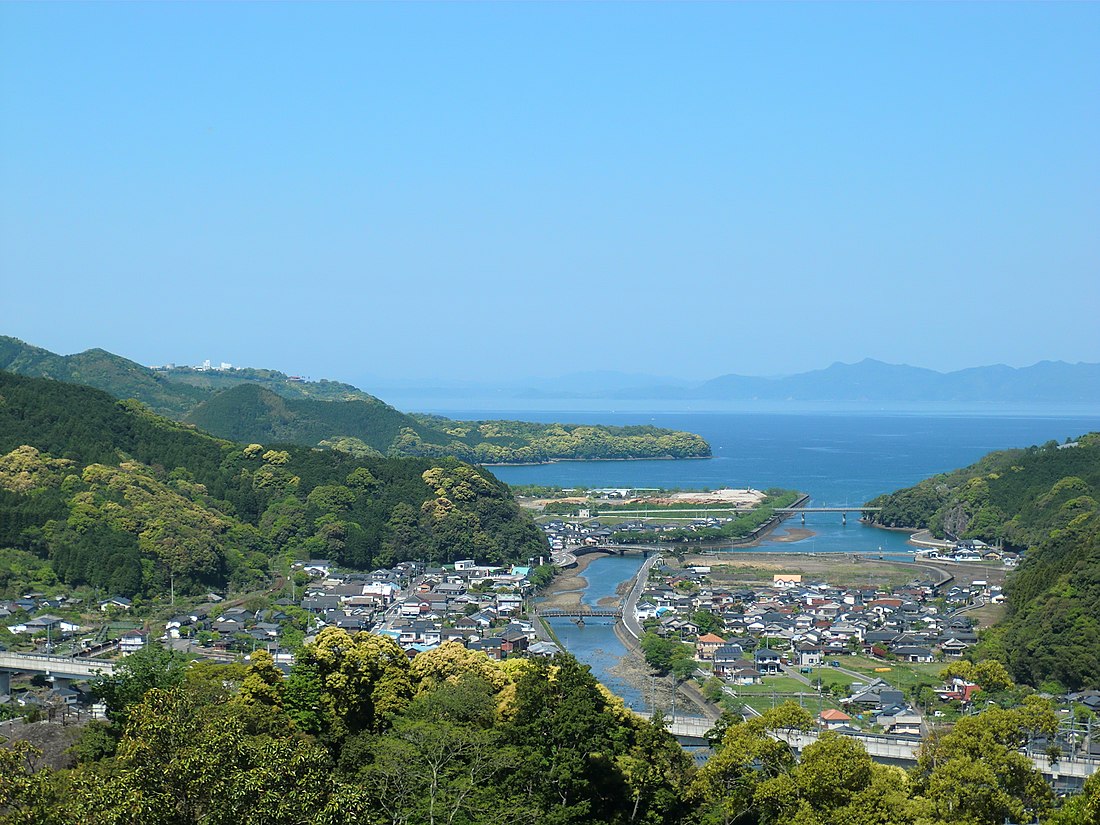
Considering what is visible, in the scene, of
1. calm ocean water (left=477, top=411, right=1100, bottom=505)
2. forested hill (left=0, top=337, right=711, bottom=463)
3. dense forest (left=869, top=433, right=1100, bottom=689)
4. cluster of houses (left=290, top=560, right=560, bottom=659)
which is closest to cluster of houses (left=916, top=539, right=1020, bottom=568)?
dense forest (left=869, top=433, right=1100, bottom=689)

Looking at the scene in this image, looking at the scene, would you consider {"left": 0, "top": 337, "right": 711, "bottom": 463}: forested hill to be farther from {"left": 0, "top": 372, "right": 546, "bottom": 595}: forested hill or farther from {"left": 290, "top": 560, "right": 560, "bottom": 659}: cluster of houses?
{"left": 290, "top": 560, "right": 560, "bottom": 659}: cluster of houses

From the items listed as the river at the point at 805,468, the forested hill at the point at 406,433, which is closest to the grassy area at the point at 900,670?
the river at the point at 805,468

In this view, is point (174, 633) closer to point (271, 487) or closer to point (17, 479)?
point (17, 479)

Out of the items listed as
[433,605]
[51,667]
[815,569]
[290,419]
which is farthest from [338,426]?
[51,667]

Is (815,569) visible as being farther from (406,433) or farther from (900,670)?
(406,433)

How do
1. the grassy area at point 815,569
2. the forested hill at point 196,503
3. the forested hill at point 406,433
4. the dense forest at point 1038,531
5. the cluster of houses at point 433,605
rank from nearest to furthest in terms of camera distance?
the dense forest at point 1038,531, the cluster of houses at point 433,605, the forested hill at point 196,503, the grassy area at point 815,569, the forested hill at point 406,433

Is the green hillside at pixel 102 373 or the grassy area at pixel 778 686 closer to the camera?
the grassy area at pixel 778 686

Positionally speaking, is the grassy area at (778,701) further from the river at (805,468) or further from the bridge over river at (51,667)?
the bridge over river at (51,667)
